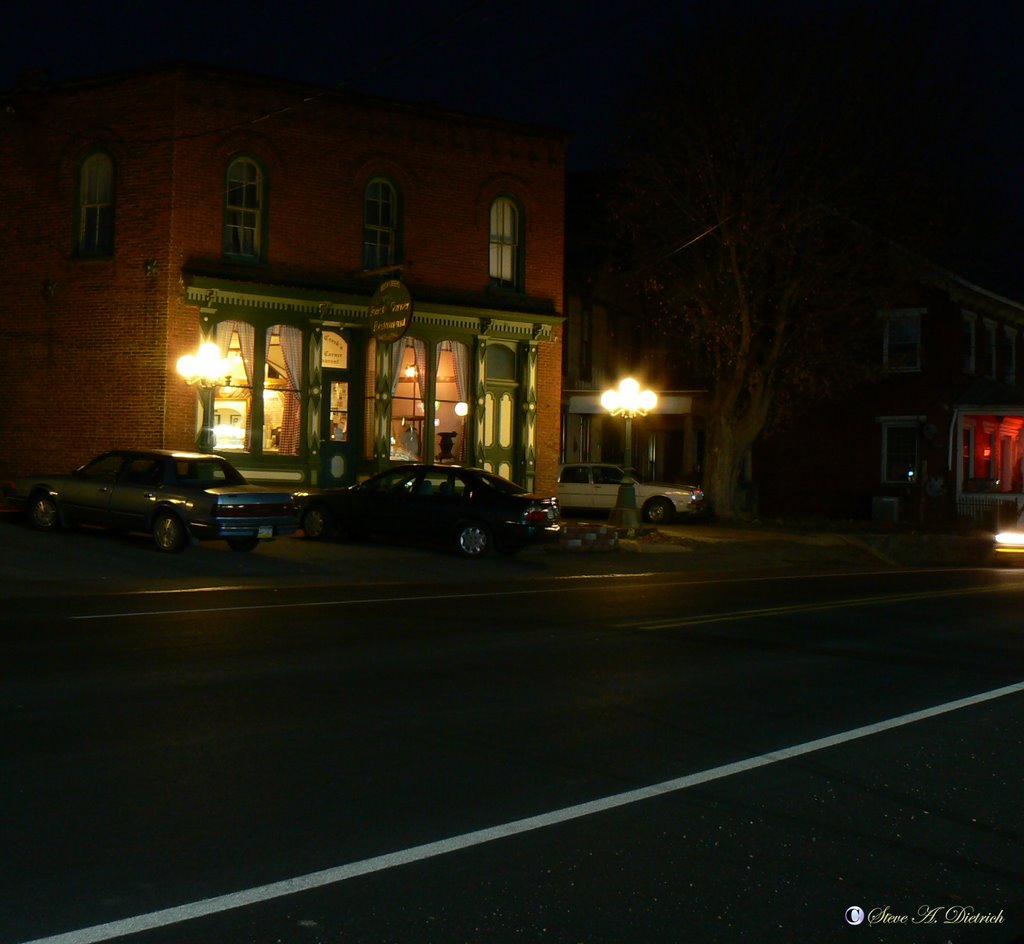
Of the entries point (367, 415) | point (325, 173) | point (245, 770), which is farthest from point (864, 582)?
point (245, 770)

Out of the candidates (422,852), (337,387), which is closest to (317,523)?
(337,387)

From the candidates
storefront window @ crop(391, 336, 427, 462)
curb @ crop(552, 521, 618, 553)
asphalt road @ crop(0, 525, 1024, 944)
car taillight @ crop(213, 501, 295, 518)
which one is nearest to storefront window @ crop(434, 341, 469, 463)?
storefront window @ crop(391, 336, 427, 462)

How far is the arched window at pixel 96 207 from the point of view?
2630 cm

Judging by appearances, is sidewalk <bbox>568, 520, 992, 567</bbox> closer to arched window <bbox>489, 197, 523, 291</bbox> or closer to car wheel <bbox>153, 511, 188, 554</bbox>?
arched window <bbox>489, 197, 523, 291</bbox>

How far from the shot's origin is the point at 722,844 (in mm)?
6492

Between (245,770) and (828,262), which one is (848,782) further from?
(828,262)

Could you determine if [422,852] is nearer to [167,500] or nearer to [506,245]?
[167,500]

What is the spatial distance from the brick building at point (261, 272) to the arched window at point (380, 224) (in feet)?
0.14

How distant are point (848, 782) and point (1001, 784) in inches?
35.6

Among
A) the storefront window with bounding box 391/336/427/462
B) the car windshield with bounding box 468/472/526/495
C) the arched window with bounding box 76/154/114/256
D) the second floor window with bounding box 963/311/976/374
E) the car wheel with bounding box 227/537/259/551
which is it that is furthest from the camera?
the second floor window with bounding box 963/311/976/374

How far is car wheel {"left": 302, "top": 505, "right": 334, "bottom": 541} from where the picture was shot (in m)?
24.4

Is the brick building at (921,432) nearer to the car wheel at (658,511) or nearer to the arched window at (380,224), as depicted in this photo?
the car wheel at (658,511)

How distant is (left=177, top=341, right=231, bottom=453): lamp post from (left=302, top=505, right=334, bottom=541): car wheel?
2998 mm

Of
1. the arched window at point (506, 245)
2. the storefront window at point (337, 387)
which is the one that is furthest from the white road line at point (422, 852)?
the arched window at point (506, 245)
